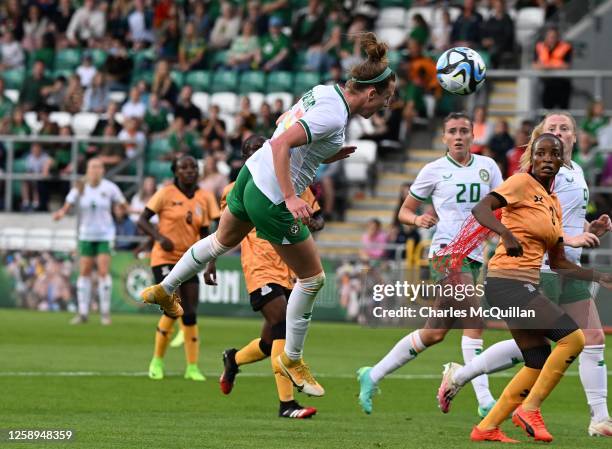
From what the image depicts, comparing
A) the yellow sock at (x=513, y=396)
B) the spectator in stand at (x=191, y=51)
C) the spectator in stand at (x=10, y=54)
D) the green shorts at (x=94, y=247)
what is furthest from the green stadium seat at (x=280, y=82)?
the yellow sock at (x=513, y=396)

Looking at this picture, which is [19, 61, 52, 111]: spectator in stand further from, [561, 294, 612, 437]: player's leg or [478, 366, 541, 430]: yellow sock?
[478, 366, 541, 430]: yellow sock

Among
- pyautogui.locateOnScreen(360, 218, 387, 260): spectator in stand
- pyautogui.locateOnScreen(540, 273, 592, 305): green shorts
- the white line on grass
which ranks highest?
pyautogui.locateOnScreen(540, 273, 592, 305): green shorts

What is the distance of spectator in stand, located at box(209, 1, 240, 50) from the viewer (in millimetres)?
31547

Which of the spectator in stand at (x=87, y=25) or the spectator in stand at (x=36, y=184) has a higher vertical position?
the spectator in stand at (x=87, y=25)

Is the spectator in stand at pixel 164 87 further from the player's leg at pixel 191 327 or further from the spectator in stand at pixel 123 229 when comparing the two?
the player's leg at pixel 191 327

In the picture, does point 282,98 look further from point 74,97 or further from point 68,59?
point 68,59

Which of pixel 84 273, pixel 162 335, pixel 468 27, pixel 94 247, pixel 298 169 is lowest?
pixel 84 273

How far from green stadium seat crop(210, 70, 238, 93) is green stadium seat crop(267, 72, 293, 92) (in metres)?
1.01

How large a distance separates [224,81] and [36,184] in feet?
16.0

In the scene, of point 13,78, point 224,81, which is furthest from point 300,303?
point 13,78

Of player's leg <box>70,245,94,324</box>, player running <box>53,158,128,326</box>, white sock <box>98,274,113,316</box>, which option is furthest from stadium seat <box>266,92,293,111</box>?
player's leg <box>70,245,94,324</box>

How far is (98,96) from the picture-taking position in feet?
103

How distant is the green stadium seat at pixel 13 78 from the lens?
33.2 metres

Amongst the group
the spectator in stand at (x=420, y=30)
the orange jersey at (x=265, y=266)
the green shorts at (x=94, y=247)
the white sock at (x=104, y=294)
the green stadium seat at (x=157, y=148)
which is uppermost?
the spectator in stand at (x=420, y=30)
